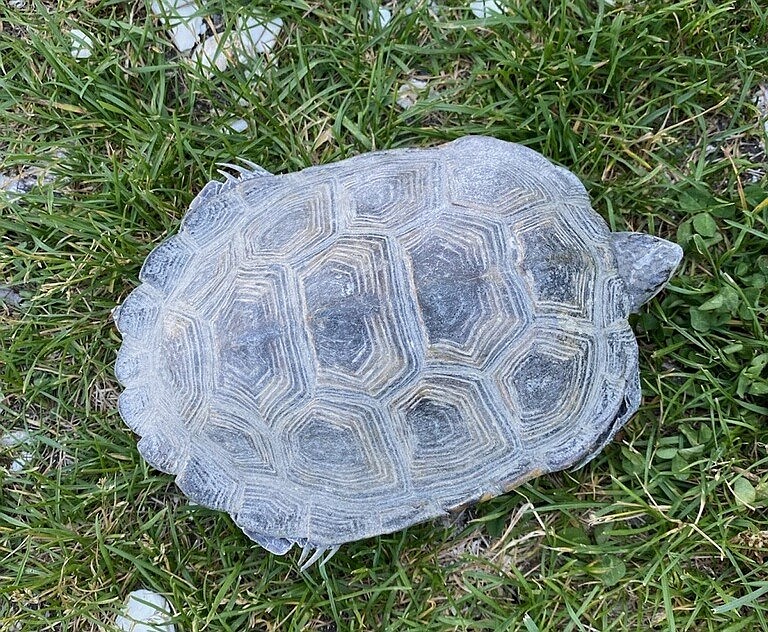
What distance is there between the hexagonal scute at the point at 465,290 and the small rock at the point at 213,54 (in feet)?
3.57

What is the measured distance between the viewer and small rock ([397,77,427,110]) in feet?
7.67

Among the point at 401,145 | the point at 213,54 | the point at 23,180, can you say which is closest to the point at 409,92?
the point at 401,145

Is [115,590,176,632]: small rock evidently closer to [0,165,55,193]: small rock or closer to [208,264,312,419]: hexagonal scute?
[208,264,312,419]: hexagonal scute

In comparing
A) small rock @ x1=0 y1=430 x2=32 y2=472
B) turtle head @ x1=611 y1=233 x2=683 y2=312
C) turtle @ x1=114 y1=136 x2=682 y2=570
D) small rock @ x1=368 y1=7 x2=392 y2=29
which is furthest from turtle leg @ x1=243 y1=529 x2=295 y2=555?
small rock @ x1=368 y1=7 x2=392 y2=29

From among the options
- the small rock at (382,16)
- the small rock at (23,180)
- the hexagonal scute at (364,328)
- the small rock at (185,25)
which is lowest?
the hexagonal scute at (364,328)

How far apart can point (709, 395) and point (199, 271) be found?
1.62 m

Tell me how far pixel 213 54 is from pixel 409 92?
0.70m

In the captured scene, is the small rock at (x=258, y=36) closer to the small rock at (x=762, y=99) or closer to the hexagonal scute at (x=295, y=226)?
the hexagonal scute at (x=295, y=226)

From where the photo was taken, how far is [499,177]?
191 centimetres

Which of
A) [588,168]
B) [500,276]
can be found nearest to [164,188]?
[500,276]

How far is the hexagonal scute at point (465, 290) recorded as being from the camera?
1707 millimetres

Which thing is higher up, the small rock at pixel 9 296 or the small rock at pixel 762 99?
the small rock at pixel 9 296

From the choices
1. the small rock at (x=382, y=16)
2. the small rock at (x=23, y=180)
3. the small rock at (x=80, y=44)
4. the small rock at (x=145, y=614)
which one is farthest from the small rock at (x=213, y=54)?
the small rock at (x=145, y=614)

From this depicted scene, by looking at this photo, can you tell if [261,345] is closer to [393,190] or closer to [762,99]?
[393,190]
